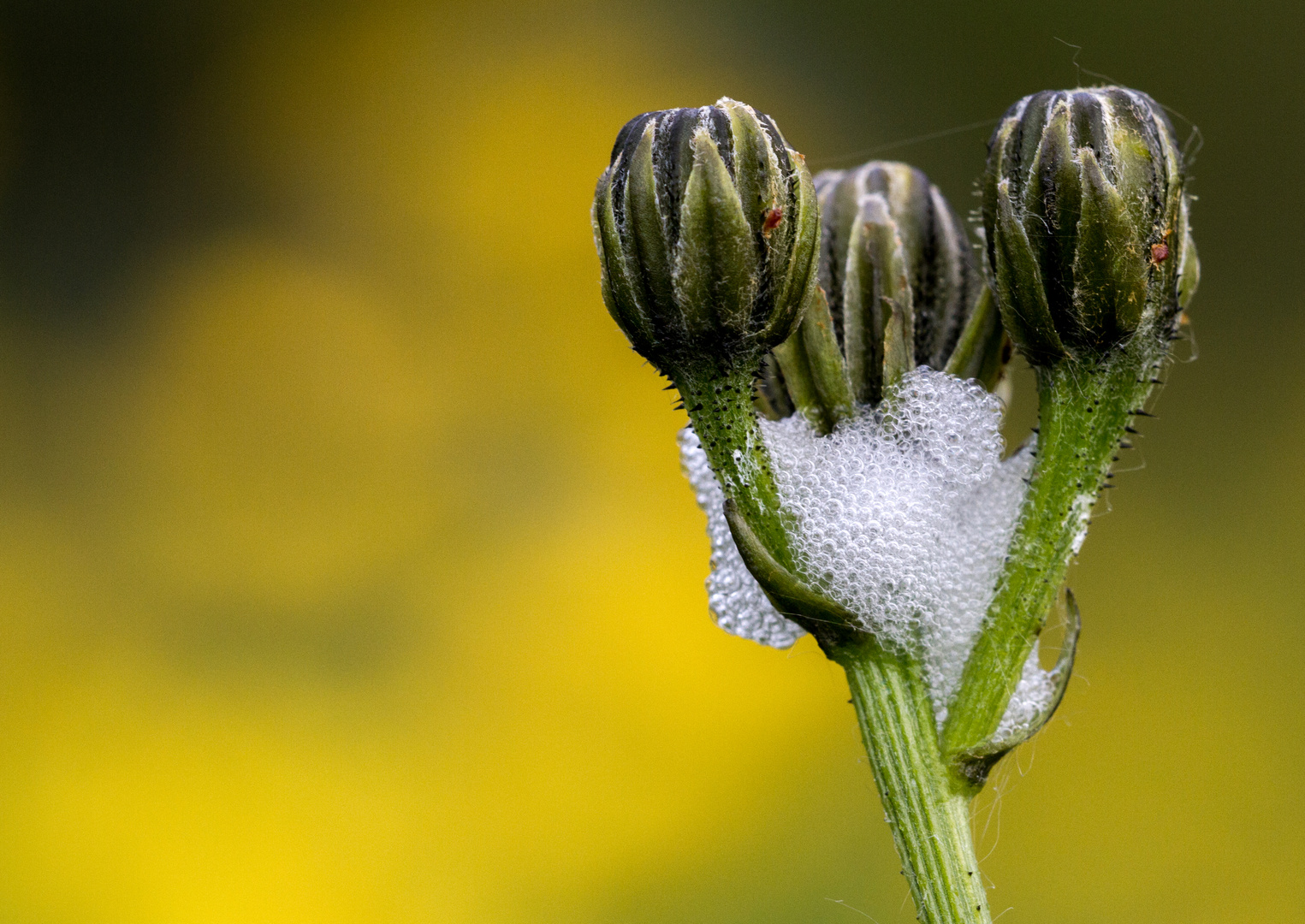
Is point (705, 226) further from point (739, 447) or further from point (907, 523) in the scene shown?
point (907, 523)

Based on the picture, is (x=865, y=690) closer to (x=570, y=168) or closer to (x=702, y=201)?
(x=702, y=201)

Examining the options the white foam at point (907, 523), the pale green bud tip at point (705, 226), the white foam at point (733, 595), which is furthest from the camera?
the white foam at point (733, 595)

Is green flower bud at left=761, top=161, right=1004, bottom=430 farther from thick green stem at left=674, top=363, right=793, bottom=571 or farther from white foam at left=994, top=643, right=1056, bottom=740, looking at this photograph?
white foam at left=994, top=643, right=1056, bottom=740

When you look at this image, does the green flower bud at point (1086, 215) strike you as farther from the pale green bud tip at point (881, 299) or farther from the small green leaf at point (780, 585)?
the small green leaf at point (780, 585)

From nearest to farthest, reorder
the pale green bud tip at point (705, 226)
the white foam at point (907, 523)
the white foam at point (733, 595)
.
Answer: the pale green bud tip at point (705, 226)
the white foam at point (907, 523)
the white foam at point (733, 595)

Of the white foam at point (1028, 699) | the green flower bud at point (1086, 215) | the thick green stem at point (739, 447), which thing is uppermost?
the green flower bud at point (1086, 215)

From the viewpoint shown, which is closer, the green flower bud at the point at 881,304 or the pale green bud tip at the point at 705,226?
the pale green bud tip at the point at 705,226

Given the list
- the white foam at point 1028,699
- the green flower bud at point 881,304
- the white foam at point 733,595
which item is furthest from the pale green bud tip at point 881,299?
the white foam at point 1028,699

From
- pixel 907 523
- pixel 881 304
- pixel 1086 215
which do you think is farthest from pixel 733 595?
pixel 1086 215
